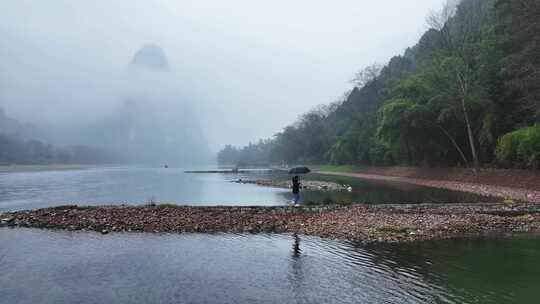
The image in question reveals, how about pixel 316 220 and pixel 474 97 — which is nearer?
pixel 316 220

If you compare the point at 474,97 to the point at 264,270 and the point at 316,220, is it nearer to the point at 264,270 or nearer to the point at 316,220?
the point at 316,220

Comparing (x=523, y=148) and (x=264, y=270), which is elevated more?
(x=523, y=148)

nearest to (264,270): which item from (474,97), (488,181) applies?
(488,181)

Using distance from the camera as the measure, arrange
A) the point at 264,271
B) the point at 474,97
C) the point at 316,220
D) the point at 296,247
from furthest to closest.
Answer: the point at 474,97 < the point at 316,220 < the point at 296,247 < the point at 264,271

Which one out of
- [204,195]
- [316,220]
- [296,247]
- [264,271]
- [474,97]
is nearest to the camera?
[264,271]

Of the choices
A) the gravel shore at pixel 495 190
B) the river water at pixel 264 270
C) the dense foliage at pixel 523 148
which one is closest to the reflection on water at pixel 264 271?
the river water at pixel 264 270

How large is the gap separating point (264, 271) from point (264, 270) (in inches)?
4.0

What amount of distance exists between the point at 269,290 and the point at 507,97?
4488 centimetres

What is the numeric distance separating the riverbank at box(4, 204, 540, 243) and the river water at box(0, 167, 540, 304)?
5.42 ft

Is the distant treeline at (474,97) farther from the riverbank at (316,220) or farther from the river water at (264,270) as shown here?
the river water at (264,270)

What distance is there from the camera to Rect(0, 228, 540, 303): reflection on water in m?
9.99

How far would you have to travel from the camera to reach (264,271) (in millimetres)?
12258

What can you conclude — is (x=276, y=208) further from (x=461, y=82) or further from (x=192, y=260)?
(x=461, y=82)

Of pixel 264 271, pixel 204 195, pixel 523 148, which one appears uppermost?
pixel 523 148
